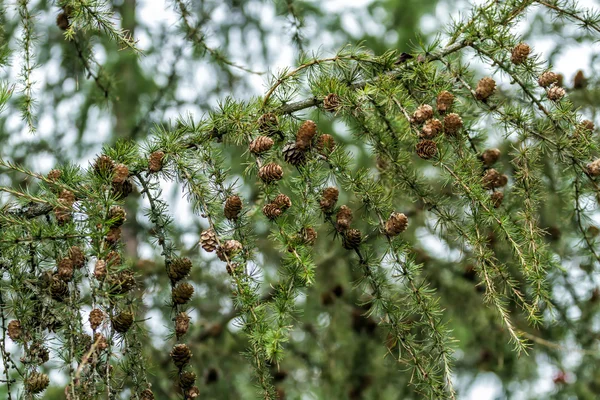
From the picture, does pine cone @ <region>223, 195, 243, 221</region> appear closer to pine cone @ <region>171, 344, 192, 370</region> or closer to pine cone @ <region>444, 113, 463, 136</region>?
pine cone @ <region>171, 344, 192, 370</region>

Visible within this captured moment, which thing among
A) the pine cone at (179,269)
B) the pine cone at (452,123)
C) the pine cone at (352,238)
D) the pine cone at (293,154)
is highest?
the pine cone at (293,154)

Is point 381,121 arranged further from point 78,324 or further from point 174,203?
point 174,203

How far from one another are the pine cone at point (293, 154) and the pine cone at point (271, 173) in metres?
0.08

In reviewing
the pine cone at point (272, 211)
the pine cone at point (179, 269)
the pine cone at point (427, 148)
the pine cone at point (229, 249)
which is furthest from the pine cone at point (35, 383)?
the pine cone at point (427, 148)

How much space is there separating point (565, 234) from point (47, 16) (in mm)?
2971

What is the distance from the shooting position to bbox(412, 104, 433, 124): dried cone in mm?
1626

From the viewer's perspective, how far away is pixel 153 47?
4297 millimetres

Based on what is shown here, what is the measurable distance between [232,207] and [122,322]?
370 millimetres

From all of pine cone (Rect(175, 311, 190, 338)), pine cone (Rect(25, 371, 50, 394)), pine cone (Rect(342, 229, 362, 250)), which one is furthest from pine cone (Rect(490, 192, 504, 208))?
pine cone (Rect(25, 371, 50, 394))

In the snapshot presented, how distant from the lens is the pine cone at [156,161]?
5.57 feet

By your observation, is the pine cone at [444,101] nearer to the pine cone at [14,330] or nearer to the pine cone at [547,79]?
the pine cone at [547,79]

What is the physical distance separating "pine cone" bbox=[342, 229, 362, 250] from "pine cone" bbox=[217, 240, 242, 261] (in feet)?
0.92

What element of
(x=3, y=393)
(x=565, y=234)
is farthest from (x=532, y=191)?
(x=3, y=393)

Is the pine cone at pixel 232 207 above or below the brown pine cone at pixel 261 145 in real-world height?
below
